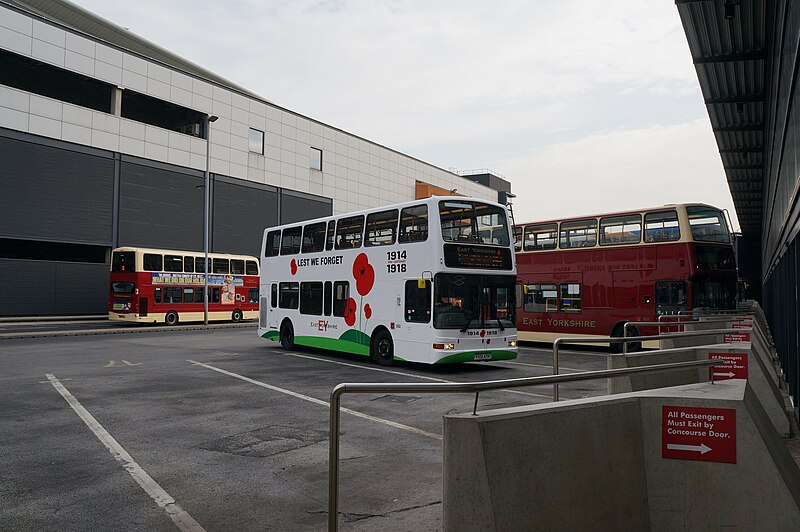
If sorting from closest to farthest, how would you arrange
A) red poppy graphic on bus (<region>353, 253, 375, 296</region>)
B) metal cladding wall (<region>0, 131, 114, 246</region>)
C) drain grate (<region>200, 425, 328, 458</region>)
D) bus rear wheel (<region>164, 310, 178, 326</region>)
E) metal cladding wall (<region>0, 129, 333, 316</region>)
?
drain grate (<region>200, 425, 328, 458</region>) < red poppy graphic on bus (<region>353, 253, 375, 296</region>) < bus rear wheel (<region>164, 310, 178, 326</region>) < metal cladding wall (<region>0, 131, 114, 246</region>) < metal cladding wall (<region>0, 129, 333, 316</region>)

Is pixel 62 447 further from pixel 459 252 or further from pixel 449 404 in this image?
pixel 459 252

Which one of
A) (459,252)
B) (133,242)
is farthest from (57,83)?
(459,252)

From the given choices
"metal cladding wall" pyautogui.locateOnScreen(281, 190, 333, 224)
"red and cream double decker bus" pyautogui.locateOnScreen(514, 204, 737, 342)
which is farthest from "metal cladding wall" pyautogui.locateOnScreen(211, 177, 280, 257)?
"red and cream double decker bus" pyautogui.locateOnScreen(514, 204, 737, 342)

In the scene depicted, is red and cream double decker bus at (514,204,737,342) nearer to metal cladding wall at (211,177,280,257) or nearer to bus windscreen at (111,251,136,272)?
bus windscreen at (111,251,136,272)

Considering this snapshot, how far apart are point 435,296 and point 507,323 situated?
6.98 ft

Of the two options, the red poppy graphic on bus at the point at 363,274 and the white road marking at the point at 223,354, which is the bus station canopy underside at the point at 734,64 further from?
the white road marking at the point at 223,354

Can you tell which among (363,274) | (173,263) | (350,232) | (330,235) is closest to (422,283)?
(363,274)

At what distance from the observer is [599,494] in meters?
4.25

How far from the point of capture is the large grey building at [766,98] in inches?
338

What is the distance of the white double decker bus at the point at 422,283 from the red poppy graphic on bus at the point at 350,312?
3cm

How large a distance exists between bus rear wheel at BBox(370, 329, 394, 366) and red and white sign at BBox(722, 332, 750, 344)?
25.4ft

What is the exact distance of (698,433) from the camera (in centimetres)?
439

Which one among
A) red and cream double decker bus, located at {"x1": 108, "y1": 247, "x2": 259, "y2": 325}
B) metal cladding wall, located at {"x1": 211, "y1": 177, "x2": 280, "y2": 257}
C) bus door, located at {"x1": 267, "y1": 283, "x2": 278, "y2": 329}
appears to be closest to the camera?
bus door, located at {"x1": 267, "y1": 283, "x2": 278, "y2": 329}

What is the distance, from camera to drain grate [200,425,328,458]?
708 cm
